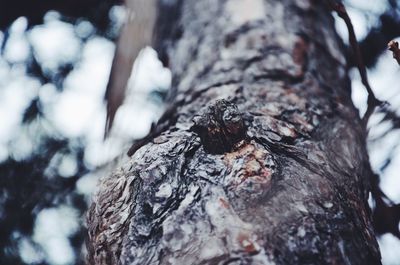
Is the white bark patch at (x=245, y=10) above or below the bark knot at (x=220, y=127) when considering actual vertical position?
above

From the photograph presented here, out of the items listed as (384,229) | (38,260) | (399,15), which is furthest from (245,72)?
(38,260)

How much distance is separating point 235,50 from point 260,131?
26cm

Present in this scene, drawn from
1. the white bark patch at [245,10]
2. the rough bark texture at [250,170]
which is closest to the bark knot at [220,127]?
the rough bark texture at [250,170]

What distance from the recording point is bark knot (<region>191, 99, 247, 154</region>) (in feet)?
1.92

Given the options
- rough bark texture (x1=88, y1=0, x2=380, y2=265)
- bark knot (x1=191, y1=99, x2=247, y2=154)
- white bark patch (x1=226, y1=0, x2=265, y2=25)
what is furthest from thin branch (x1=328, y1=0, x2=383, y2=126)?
bark knot (x1=191, y1=99, x2=247, y2=154)

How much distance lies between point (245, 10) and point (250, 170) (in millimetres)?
470

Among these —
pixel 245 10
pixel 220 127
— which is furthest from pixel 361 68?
pixel 220 127

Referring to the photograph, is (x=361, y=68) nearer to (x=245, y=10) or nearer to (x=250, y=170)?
(x=245, y=10)

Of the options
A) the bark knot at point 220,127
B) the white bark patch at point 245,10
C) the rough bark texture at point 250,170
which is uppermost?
the white bark patch at point 245,10

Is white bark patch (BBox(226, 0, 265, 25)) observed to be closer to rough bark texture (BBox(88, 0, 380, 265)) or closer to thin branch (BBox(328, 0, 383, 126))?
rough bark texture (BBox(88, 0, 380, 265))

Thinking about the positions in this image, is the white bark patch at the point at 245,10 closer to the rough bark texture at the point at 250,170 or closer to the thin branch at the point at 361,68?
the rough bark texture at the point at 250,170

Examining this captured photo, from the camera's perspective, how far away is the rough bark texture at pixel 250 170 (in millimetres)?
497

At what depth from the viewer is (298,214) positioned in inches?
20.6

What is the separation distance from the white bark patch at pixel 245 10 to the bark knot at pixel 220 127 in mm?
366
